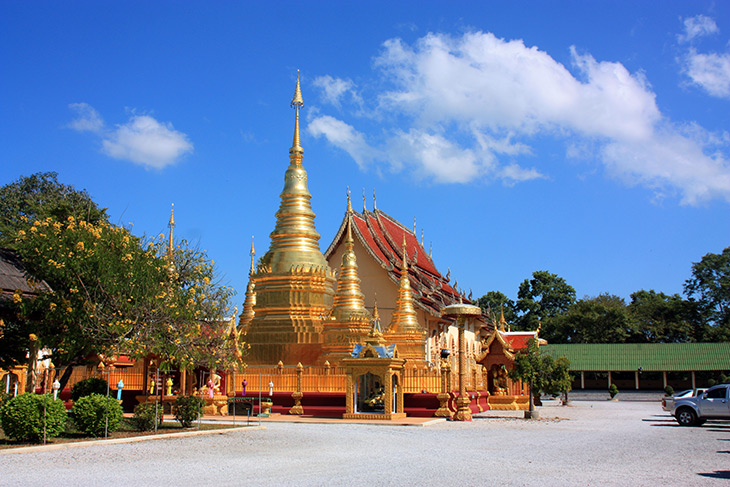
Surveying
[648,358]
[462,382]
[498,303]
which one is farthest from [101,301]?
[498,303]

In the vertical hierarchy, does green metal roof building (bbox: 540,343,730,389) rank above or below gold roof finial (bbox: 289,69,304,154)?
below

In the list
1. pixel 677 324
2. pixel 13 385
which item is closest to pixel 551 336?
pixel 677 324

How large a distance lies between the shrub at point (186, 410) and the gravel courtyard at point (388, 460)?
4.17 feet

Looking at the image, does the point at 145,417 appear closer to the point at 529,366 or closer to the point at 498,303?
the point at 529,366

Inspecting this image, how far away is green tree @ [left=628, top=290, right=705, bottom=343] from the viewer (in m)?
61.5

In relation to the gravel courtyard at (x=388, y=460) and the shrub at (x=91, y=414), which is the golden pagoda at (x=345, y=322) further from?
the shrub at (x=91, y=414)

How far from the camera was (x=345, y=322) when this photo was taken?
29594 millimetres

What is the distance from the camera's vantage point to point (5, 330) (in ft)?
56.6

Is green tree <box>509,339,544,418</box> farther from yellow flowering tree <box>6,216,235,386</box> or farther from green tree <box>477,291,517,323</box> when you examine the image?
green tree <box>477,291,517,323</box>

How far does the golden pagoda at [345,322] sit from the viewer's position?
29000mm

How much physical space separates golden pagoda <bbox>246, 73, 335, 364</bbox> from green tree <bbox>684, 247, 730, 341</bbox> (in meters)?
40.8

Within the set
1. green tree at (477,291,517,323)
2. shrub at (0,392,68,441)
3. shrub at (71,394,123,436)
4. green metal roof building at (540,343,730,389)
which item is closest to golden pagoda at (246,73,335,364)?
shrub at (71,394,123,436)

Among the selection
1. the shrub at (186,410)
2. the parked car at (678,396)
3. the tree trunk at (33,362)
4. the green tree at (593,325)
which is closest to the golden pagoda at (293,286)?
the shrub at (186,410)

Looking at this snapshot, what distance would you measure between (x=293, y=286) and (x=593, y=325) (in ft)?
118
